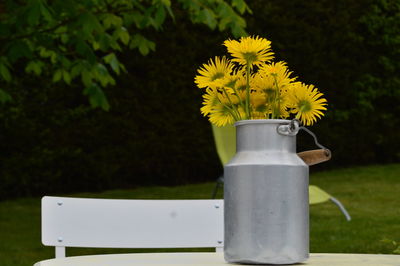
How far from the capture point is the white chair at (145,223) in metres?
1.75

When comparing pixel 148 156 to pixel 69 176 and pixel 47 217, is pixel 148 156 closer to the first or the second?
pixel 69 176

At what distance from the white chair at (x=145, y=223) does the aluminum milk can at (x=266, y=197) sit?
706mm

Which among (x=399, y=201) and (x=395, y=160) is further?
(x=395, y=160)

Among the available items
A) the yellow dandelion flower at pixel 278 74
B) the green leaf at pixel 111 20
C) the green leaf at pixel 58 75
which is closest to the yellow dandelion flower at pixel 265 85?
the yellow dandelion flower at pixel 278 74

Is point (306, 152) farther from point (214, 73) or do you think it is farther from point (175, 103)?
point (175, 103)

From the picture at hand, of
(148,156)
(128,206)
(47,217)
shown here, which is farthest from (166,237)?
(148,156)

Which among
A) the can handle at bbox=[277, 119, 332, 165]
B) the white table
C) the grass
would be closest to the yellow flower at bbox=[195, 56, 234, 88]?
the can handle at bbox=[277, 119, 332, 165]

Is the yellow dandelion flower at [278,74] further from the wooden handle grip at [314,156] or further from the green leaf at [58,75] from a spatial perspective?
the green leaf at [58,75]

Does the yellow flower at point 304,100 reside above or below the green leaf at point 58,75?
below

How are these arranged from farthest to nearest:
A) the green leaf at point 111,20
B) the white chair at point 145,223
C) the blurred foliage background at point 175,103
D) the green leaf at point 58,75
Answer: the blurred foliage background at point 175,103 < the green leaf at point 58,75 < the green leaf at point 111,20 < the white chair at point 145,223

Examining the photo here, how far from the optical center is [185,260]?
1.21 m

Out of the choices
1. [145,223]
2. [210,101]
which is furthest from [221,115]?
[145,223]

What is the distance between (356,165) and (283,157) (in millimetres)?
8352

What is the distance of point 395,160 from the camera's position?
9.41 m
